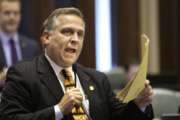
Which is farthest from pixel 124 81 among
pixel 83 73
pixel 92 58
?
pixel 83 73

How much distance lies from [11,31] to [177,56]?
4866mm

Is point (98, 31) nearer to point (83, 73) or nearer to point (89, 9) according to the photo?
point (89, 9)

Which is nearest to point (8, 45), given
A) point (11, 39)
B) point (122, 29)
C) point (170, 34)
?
point (11, 39)

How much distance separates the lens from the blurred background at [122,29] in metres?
9.03

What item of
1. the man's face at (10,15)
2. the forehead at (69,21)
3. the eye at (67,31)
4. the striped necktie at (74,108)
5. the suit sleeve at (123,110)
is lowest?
the suit sleeve at (123,110)

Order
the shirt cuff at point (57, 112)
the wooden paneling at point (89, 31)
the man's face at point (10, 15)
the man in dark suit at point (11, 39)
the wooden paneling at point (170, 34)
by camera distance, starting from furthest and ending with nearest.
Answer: the wooden paneling at point (170, 34) → the wooden paneling at point (89, 31) → the man's face at point (10, 15) → the man in dark suit at point (11, 39) → the shirt cuff at point (57, 112)

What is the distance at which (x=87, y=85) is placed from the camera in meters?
3.79

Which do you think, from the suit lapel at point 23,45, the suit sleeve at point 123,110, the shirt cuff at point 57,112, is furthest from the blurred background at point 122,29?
the shirt cuff at point 57,112

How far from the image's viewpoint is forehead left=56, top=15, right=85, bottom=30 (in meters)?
3.59

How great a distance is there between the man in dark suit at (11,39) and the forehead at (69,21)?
2.46 meters

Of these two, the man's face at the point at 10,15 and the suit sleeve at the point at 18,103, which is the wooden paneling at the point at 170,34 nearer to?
the man's face at the point at 10,15

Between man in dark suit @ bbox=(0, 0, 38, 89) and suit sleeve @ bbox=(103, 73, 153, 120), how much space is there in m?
2.31

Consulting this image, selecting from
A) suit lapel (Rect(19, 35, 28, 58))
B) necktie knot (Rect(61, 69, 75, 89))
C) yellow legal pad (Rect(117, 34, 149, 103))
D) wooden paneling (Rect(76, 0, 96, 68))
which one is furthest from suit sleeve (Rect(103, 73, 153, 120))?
wooden paneling (Rect(76, 0, 96, 68))

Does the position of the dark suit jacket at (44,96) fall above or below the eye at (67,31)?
below
